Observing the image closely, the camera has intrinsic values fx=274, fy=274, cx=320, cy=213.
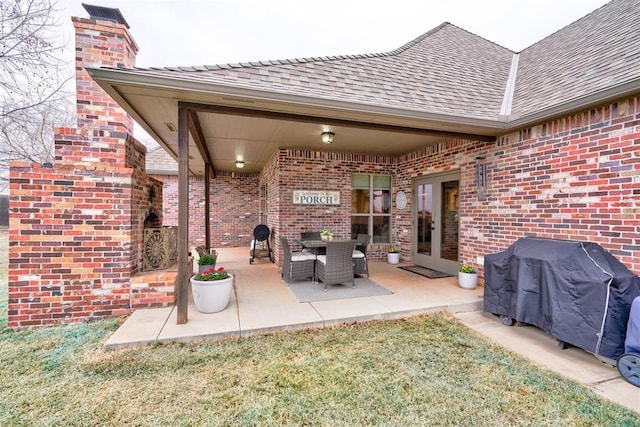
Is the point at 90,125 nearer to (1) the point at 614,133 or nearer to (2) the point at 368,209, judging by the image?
(2) the point at 368,209

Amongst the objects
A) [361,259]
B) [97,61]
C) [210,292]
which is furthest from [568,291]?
[97,61]

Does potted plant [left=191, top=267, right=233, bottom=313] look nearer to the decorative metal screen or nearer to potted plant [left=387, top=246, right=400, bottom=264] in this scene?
the decorative metal screen

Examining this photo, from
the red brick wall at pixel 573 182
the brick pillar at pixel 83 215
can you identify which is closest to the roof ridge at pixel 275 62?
the brick pillar at pixel 83 215

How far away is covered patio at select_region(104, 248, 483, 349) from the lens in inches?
121

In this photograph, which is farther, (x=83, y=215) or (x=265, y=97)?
(x=83, y=215)

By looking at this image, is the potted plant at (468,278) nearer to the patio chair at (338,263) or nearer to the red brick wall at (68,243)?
the patio chair at (338,263)

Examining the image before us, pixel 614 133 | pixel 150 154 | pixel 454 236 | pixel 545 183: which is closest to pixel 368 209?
pixel 454 236

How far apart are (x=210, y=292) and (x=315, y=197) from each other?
3.61 meters

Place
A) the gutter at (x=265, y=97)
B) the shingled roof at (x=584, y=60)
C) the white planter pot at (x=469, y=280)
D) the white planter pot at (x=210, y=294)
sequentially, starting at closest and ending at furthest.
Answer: the gutter at (x=265, y=97)
the shingled roof at (x=584, y=60)
the white planter pot at (x=210, y=294)
the white planter pot at (x=469, y=280)

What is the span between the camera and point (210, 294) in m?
3.59

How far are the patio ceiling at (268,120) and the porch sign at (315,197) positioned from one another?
1.05 metres

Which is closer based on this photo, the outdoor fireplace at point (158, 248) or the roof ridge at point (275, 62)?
the roof ridge at point (275, 62)

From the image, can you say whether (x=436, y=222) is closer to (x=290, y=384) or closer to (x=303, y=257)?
(x=303, y=257)

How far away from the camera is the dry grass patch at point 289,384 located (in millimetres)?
1924
